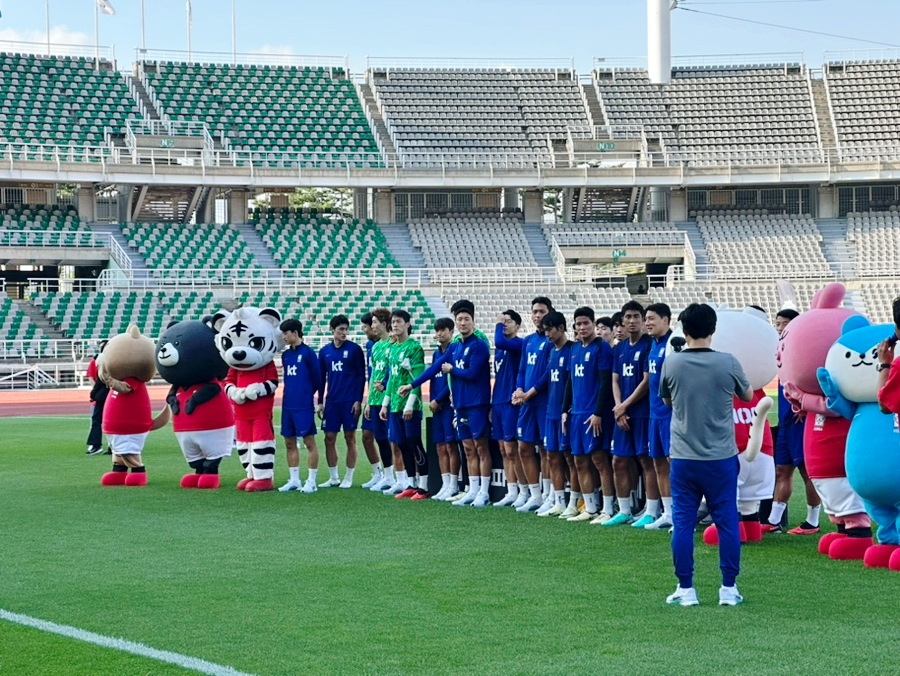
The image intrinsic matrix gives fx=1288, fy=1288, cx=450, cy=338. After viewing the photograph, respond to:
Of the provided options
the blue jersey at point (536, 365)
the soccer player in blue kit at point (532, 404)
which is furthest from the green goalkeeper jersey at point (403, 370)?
the blue jersey at point (536, 365)

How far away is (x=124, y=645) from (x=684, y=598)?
326 cm

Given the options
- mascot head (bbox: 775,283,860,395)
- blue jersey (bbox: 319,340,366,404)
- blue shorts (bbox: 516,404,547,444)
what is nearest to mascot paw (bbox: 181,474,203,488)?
blue jersey (bbox: 319,340,366,404)

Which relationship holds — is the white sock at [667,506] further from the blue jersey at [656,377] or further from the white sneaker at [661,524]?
the blue jersey at [656,377]

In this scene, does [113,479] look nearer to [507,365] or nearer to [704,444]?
[507,365]

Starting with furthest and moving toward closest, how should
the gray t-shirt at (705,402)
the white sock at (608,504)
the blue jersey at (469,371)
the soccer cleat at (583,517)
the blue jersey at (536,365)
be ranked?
1. the blue jersey at (469,371)
2. the blue jersey at (536,365)
3. the soccer cleat at (583,517)
4. the white sock at (608,504)
5. the gray t-shirt at (705,402)

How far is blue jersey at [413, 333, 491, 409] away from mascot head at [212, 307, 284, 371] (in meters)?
2.27

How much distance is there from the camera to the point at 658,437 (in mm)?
10672

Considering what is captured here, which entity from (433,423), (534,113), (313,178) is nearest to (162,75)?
(313,178)

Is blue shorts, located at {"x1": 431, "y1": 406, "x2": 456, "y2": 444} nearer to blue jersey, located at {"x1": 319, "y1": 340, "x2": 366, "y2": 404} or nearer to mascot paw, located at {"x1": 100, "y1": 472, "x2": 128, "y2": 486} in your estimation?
blue jersey, located at {"x1": 319, "y1": 340, "x2": 366, "y2": 404}

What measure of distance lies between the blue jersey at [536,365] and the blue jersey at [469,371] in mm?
600

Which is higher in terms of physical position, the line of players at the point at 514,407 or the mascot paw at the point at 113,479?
the line of players at the point at 514,407

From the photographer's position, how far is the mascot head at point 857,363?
8.97 m

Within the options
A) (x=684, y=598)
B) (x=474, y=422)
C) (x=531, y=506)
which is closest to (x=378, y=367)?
(x=474, y=422)

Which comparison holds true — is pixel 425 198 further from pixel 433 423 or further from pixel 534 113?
pixel 433 423
